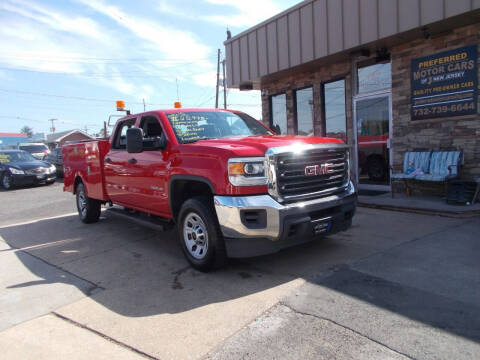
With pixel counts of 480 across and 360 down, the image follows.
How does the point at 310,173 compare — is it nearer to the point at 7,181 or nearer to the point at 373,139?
the point at 373,139

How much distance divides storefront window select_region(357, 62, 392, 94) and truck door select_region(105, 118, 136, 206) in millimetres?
5793

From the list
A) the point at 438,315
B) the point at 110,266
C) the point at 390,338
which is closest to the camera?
the point at 390,338

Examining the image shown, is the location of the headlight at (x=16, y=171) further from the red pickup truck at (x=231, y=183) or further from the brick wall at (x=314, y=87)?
the red pickup truck at (x=231, y=183)

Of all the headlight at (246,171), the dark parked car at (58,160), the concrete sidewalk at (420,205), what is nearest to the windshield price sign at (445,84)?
the concrete sidewalk at (420,205)

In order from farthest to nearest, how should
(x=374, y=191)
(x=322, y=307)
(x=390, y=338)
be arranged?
1. (x=374, y=191)
2. (x=322, y=307)
3. (x=390, y=338)

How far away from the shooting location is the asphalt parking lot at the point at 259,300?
268cm

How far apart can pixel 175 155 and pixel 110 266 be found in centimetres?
167

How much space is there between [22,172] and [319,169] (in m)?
14.0

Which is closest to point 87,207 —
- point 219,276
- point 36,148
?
point 219,276

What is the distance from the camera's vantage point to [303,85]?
1041 centimetres

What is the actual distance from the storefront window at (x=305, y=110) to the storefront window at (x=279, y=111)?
1.76 feet

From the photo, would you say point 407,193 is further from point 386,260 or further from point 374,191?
point 386,260

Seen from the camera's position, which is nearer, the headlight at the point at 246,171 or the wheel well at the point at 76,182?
the headlight at the point at 246,171

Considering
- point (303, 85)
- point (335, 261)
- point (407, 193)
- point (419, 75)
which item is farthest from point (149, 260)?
point (303, 85)
